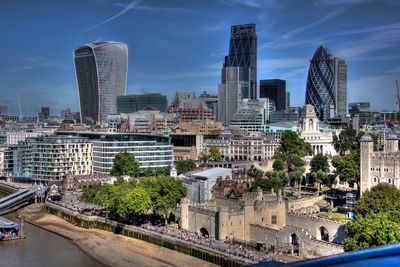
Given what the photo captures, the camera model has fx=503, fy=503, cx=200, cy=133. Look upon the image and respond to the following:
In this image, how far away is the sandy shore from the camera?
37.9 metres

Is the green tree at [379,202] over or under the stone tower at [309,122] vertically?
under

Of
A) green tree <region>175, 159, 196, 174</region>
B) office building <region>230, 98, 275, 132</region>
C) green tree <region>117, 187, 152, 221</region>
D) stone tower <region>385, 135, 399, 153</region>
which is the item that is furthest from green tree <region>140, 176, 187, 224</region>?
office building <region>230, 98, 275, 132</region>

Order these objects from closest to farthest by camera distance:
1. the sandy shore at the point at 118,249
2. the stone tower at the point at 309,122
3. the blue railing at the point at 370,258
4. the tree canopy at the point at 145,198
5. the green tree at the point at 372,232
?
1. the blue railing at the point at 370,258
2. the green tree at the point at 372,232
3. the sandy shore at the point at 118,249
4. the tree canopy at the point at 145,198
5. the stone tower at the point at 309,122

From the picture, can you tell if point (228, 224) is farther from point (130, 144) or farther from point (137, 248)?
point (130, 144)

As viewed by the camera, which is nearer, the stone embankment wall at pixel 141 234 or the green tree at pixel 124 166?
the stone embankment wall at pixel 141 234

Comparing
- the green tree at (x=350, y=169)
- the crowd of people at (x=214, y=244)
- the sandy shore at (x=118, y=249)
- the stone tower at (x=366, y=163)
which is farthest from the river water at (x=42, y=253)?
the green tree at (x=350, y=169)

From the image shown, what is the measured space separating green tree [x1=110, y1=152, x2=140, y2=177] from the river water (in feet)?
83.2

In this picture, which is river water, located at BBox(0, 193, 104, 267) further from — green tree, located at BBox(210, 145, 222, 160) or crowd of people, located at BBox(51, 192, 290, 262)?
green tree, located at BBox(210, 145, 222, 160)

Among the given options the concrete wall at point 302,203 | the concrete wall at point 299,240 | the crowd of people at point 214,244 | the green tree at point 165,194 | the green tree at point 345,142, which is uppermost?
the green tree at point 345,142

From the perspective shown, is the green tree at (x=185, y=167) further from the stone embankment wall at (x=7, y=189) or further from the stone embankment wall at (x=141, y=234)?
the stone embankment wall at (x=7, y=189)

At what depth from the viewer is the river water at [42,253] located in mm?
38625

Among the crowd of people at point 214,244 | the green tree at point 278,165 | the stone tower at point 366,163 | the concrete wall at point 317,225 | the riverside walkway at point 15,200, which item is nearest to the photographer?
the crowd of people at point 214,244

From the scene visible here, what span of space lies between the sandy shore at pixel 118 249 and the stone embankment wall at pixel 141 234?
1.38ft

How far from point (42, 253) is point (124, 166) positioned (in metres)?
A: 33.2
